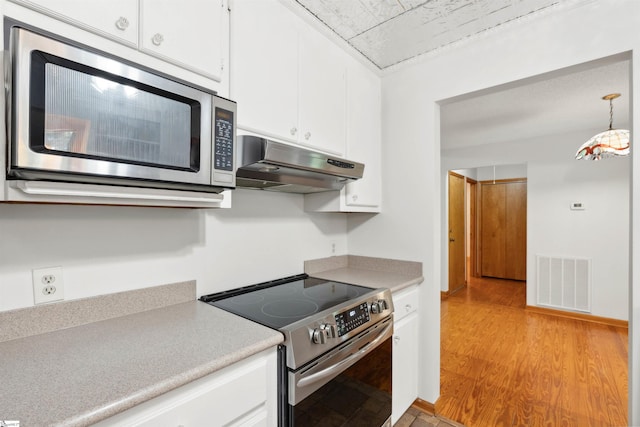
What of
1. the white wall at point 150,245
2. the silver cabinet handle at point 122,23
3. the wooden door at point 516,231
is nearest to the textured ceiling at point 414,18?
the silver cabinet handle at point 122,23

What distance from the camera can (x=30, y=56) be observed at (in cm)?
70

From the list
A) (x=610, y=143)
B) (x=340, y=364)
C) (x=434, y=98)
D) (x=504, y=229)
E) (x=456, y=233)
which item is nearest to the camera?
(x=340, y=364)

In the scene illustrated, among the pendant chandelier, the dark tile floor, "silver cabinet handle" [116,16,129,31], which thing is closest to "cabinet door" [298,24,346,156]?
"silver cabinet handle" [116,16,129,31]

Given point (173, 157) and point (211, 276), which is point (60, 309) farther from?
point (173, 157)

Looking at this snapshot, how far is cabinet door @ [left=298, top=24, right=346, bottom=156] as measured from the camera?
5.21 ft

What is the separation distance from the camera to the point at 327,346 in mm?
1145

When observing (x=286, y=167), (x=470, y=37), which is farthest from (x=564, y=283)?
(x=286, y=167)

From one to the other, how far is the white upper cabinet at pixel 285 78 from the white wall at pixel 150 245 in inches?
18.5

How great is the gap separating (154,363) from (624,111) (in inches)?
179

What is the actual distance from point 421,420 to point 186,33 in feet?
7.82

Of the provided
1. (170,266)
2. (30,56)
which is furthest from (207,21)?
(170,266)

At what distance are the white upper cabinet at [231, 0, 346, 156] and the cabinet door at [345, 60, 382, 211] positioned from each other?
0.10m

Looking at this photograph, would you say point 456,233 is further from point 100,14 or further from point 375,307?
point 100,14

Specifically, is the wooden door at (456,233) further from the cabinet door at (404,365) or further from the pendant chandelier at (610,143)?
the cabinet door at (404,365)
